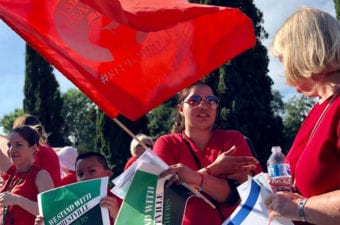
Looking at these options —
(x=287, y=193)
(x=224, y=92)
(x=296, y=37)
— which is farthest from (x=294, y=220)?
(x=224, y=92)

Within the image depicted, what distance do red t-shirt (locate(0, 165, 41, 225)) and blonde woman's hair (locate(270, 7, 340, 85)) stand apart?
277 cm

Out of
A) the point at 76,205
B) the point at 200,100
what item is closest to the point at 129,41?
the point at 200,100

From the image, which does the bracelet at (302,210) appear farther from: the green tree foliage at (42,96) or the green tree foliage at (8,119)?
the green tree foliage at (8,119)

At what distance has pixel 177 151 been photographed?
360cm

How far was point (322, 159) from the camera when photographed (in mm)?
2445

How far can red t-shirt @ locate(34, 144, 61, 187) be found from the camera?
5.28 meters

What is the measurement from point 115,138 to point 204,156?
21.1 metres

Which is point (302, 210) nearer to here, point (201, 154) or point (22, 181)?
point (201, 154)

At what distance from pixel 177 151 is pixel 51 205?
76cm

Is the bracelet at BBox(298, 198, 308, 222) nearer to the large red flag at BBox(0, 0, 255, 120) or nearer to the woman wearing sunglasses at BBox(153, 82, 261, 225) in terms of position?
the woman wearing sunglasses at BBox(153, 82, 261, 225)

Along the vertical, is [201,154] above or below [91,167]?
below

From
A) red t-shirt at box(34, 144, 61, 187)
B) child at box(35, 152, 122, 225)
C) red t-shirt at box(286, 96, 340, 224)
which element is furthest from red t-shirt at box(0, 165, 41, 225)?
red t-shirt at box(286, 96, 340, 224)

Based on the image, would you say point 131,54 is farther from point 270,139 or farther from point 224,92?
point 270,139

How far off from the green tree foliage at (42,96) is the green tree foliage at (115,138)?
11.2 meters
